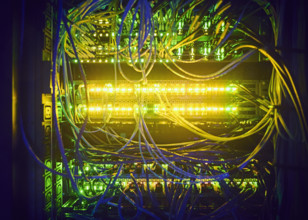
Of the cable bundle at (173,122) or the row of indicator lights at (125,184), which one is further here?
the row of indicator lights at (125,184)

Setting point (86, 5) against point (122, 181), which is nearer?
point (86, 5)

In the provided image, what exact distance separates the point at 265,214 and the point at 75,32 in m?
1.40

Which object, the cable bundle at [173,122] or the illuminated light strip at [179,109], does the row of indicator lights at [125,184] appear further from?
the illuminated light strip at [179,109]

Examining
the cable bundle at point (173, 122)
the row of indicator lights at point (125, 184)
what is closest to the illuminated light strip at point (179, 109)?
the cable bundle at point (173, 122)

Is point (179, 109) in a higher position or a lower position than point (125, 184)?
higher

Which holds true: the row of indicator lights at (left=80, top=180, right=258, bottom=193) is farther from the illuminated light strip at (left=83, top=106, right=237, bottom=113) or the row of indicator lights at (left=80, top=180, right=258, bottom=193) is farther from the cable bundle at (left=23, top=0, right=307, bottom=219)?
the illuminated light strip at (left=83, top=106, right=237, bottom=113)

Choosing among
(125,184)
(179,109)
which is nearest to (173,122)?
(179,109)

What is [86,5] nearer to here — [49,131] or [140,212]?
[49,131]

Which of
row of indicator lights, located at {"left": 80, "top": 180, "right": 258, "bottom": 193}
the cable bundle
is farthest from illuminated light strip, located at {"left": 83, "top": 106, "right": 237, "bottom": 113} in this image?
row of indicator lights, located at {"left": 80, "top": 180, "right": 258, "bottom": 193}

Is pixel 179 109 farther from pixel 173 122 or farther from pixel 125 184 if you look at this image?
pixel 125 184

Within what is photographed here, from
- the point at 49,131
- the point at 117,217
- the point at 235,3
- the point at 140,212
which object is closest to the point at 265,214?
the point at 140,212

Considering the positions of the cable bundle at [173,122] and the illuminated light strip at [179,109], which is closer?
the cable bundle at [173,122]

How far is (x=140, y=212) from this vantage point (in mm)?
794

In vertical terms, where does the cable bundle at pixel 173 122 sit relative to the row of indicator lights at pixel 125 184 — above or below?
above
